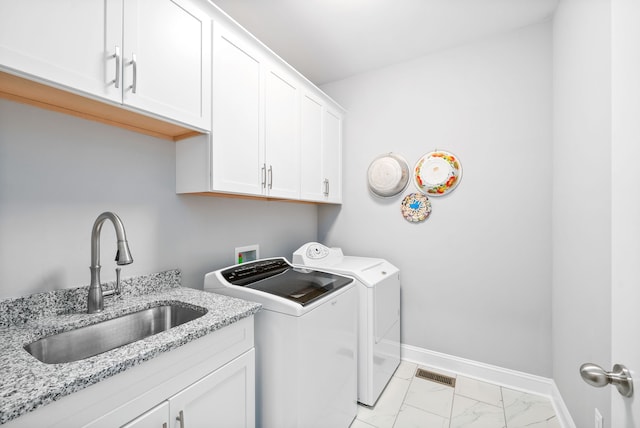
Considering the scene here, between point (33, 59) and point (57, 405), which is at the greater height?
Result: point (33, 59)

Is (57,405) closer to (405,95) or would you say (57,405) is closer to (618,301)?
(618,301)

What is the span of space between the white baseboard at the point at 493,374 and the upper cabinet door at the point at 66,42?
2.66 metres

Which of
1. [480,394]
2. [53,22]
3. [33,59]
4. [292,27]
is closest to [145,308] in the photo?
[33,59]

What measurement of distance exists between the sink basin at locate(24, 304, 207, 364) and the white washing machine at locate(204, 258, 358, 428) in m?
0.28

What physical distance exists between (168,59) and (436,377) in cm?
270

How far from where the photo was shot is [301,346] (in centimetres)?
129

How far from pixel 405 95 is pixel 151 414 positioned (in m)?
2.63

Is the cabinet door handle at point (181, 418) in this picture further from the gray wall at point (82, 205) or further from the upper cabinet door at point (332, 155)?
the upper cabinet door at point (332, 155)

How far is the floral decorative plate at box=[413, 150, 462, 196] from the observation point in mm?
2232

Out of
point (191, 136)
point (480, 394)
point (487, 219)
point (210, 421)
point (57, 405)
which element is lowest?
point (480, 394)

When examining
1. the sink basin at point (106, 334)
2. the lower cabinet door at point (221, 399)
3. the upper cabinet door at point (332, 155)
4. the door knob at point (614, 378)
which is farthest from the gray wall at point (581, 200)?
the sink basin at point (106, 334)

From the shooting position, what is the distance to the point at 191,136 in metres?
1.50

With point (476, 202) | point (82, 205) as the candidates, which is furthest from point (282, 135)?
point (476, 202)

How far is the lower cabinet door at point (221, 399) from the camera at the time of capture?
3.17 feet
